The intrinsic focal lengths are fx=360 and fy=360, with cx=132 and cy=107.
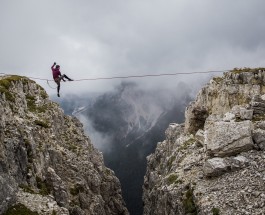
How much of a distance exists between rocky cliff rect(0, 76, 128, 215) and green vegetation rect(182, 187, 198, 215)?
1389 centimetres

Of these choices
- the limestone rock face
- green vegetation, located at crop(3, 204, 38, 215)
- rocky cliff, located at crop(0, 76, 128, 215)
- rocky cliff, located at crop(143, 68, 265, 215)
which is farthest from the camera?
the limestone rock face

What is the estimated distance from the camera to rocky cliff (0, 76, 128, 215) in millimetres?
35844

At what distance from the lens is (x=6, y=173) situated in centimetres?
3575

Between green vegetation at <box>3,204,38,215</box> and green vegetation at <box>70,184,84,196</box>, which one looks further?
green vegetation at <box>70,184,84,196</box>

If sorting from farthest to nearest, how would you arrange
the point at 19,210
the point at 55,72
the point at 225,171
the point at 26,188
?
the point at 55,72 < the point at 225,171 < the point at 26,188 < the point at 19,210

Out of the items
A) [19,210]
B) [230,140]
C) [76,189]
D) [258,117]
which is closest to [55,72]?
[19,210]

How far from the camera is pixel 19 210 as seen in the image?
33219 mm

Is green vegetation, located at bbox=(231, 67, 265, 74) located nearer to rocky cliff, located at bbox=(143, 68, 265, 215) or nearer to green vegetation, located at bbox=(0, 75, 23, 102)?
rocky cliff, located at bbox=(143, 68, 265, 215)

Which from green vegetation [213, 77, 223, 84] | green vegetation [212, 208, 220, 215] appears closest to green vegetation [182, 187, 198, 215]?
green vegetation [212, 208, 220, 215]

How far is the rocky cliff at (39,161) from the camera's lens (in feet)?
118

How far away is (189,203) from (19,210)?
1892cm

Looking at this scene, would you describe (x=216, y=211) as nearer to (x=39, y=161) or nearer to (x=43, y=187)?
(x=43, y=187)

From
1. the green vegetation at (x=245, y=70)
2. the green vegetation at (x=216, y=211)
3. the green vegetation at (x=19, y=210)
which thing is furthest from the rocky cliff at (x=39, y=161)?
the green vegetation at (x=245, y=70)

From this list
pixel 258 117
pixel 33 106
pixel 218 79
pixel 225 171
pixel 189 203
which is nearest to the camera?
pixel 225 171
